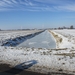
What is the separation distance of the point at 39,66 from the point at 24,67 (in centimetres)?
92

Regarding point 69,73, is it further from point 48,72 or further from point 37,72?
point 37,72

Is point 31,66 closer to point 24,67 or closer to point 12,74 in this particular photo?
point 24,67

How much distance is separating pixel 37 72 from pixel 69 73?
1687 millimetres

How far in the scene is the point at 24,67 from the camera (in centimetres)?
990

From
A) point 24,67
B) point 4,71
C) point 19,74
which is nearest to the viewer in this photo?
point 19,74

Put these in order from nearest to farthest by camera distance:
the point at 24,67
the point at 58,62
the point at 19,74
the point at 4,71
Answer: the point at 19,74
the point at 4,71
the point at 24,67
the point at 58,62

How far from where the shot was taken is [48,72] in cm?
870

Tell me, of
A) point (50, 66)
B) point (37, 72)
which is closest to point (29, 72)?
point (37, 72)

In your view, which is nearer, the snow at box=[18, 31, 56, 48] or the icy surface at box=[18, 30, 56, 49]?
the icy surface at box=[18, 30, 56, 49]

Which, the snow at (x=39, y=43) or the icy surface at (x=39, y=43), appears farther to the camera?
the snow at (x=39, y=43)

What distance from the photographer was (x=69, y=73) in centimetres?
851

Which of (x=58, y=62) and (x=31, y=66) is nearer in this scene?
(x=31, y=66)

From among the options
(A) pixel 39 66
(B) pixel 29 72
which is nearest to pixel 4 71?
(B) pixel 29 72

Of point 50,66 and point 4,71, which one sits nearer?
point 4,71
